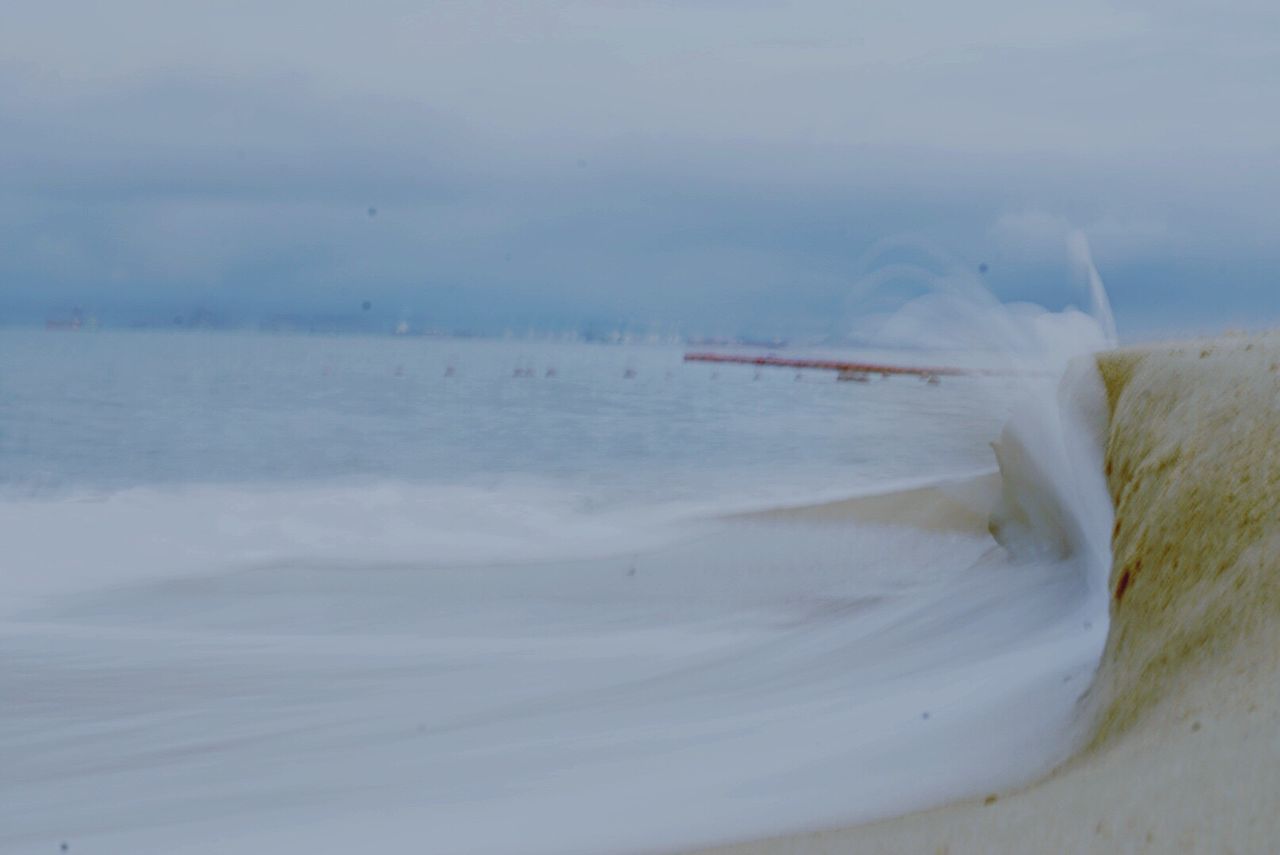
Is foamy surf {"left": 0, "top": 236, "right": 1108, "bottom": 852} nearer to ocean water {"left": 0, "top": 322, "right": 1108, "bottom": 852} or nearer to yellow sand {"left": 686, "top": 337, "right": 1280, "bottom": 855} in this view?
ocean water {"left": 0, "top": 322, "right": 1108, "bottom": 852}

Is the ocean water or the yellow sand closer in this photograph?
the yellow sand

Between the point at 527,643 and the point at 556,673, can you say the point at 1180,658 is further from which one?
the point at 527,643

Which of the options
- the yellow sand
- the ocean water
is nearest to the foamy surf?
the ocean water

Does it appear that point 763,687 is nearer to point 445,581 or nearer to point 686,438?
point 445,581

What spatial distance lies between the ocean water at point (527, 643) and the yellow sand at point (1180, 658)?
0.30 metres

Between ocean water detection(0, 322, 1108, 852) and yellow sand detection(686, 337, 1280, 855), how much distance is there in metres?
0.30

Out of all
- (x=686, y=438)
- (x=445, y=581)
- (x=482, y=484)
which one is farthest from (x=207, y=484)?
(x=686, y=438)

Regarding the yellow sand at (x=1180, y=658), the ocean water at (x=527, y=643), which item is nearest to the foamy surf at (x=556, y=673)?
the ocean water at (x=527, y=643)

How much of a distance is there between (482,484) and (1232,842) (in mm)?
7775

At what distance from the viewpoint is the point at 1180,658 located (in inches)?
75.1

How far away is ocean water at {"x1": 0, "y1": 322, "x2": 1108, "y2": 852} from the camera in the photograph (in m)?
2.51

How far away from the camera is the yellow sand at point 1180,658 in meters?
1.36

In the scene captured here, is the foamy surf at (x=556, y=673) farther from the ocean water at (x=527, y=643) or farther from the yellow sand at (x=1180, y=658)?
the yellow sand at (x=1180, y=658)

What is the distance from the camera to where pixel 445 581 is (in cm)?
554
